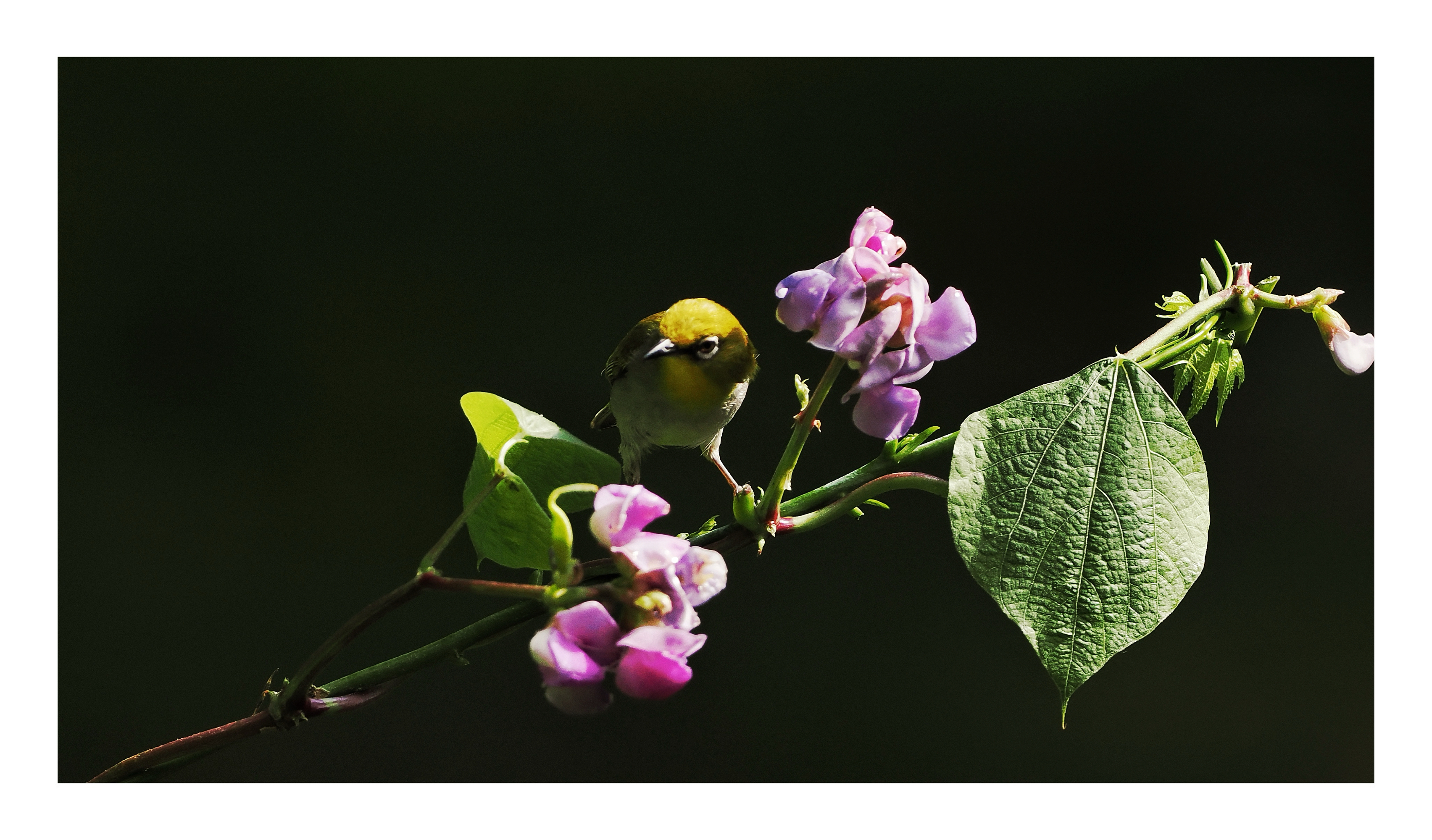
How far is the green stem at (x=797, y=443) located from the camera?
22 centimetres

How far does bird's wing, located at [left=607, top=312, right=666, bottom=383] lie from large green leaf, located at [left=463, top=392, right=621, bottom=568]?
0.65ft

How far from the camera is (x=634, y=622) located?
0.19m

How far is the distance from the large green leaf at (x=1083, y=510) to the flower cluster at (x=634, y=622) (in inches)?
2.8

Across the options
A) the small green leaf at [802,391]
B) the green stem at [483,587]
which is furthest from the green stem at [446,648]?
the small green leaf at [802,391]

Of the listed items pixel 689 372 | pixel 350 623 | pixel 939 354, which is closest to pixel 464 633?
pixel 350 623

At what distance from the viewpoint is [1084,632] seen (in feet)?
0.71

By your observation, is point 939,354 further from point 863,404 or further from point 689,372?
point 689,372

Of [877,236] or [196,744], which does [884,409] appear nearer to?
[877,236]

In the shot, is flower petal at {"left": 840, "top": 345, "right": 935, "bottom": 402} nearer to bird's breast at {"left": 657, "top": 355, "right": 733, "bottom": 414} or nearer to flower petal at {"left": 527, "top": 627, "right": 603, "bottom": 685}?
flower petal at {"left": 527, "top": 627, "right": 603, "bottom": 685}

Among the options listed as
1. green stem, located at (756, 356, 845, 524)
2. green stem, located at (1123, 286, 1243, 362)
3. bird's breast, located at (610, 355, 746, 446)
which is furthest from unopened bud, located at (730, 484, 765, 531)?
bird's breast, located at (610, 355, 746, 446)

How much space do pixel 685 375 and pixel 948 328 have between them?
0.25 m

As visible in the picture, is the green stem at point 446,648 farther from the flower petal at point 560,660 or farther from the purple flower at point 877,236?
the purple flower at point 877,236

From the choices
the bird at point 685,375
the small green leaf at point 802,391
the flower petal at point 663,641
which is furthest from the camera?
the bird at point 685,375

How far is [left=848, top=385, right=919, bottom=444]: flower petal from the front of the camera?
221 millimetres
